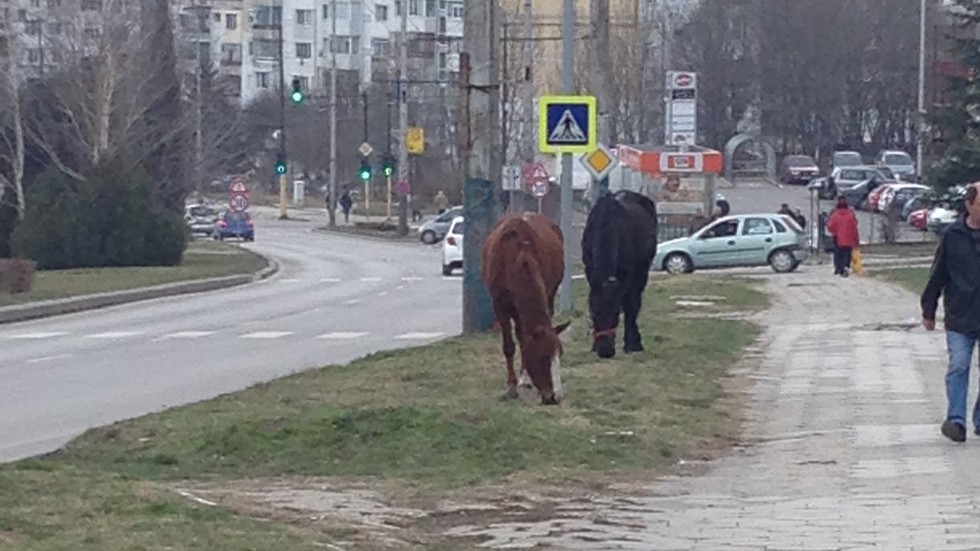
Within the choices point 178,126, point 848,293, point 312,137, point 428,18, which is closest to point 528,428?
point 848,293

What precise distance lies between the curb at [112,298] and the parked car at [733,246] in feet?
34.8

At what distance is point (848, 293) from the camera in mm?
37344

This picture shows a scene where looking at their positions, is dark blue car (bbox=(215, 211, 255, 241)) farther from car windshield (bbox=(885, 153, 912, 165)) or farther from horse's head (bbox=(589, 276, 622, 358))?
horse's head (bbox=(589, 276, 622, 358))

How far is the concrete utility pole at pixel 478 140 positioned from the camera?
78.0 feet

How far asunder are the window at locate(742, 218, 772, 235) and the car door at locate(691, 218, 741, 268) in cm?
23

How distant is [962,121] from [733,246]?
6.46m

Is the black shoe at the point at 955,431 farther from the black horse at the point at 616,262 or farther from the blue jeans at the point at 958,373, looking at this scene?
the black horse at the point at 616,262

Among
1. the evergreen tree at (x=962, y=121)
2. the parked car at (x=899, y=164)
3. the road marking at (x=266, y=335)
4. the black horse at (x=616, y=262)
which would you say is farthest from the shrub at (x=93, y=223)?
the parked car at (x=899, y=164)

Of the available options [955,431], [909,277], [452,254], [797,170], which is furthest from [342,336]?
[797,170]

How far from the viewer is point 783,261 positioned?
4806cm

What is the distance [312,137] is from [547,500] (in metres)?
97.8

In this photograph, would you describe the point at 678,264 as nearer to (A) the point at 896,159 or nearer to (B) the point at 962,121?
(B) the point at 962,121

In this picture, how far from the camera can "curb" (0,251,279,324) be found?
3388 cm

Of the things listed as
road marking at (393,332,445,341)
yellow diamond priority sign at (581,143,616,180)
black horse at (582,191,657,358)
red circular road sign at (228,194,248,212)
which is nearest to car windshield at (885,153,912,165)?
red circular road sign at (228,194,248,212)
